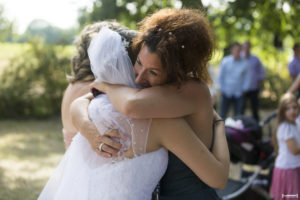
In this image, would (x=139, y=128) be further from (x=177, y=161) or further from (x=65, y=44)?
(x=65, y=44)

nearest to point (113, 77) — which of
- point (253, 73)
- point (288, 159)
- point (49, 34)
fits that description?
point (288, 159)

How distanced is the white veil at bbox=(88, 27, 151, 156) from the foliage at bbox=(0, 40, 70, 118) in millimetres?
8603

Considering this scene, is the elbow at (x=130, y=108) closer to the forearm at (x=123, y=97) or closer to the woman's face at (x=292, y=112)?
the forearm at (x=123, y=97)

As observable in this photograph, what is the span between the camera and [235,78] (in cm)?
752

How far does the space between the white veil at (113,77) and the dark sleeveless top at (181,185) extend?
211mm

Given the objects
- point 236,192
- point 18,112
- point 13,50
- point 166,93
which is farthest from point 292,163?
point 13,50

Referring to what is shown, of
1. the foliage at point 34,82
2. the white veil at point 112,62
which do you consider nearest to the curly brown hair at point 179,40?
the white veil at point 112,62

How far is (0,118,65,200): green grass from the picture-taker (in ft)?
15.8

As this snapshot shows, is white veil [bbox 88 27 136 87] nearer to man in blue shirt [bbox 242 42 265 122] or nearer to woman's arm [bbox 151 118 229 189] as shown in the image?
woman's arm [bbox 151 118 229 189]

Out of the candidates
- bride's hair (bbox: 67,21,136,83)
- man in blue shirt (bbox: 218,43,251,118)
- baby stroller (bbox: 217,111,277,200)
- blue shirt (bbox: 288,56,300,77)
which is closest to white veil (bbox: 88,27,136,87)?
bride's hair (bbox: 67,21,136,83)

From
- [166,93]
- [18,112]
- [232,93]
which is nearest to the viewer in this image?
[166,93]

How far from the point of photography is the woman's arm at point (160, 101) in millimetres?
1319

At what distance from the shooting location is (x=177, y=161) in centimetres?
150

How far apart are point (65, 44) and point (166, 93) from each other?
9.72m
